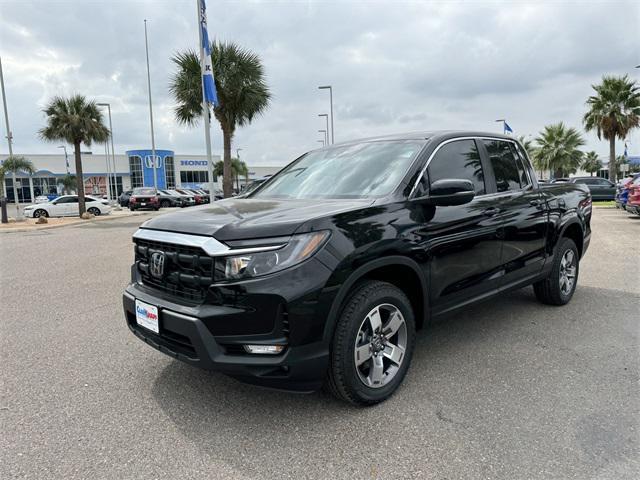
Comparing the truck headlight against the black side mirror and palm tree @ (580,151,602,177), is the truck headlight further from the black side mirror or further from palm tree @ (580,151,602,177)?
palm tree @ (580,151,602,177)

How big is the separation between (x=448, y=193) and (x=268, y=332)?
161 cm

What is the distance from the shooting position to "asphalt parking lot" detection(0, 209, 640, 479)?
2455mm

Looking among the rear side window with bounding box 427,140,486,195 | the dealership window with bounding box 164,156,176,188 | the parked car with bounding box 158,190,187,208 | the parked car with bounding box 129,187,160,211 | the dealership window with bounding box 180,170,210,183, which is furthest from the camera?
the dealership window with bounding box 180,170,210,183

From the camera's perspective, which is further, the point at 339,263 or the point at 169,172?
the point at 169,172

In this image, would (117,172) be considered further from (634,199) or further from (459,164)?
(459,164)

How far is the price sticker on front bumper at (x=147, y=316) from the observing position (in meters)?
2.93

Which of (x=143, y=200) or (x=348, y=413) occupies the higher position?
(x=143, y=200)

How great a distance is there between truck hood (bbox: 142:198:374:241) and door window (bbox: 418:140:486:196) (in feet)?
2.56

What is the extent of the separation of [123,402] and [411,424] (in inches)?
76.6

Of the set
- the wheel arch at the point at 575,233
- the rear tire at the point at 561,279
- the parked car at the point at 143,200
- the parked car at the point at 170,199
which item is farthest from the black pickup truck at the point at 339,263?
the parked car at the point at 170,199

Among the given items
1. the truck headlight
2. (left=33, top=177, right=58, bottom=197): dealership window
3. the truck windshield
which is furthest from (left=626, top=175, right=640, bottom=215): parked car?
(left=33, top=177, right=58, bottom=197): dealership window

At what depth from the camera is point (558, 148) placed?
36.9 meters

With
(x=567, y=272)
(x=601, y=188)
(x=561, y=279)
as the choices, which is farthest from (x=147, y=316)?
(x=601, y=188)

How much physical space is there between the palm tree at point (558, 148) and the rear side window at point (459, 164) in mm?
37615
